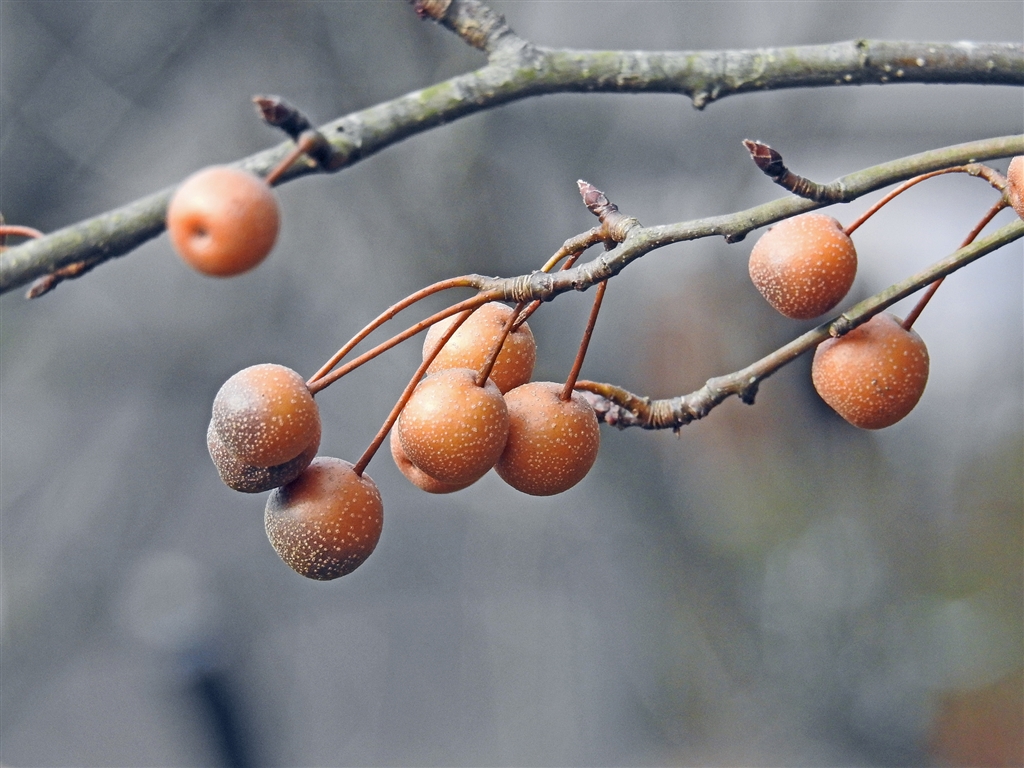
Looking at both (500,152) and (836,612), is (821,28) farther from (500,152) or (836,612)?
(836,612)

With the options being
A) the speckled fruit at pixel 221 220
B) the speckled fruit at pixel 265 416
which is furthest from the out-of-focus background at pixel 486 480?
the speckled fruit at pixel 221 220

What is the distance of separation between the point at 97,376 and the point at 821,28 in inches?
62.5

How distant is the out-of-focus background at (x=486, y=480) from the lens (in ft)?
5.20

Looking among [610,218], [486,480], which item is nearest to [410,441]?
[610,218]

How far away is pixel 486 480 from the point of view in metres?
1.80

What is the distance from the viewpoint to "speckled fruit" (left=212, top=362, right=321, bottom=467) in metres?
0.40

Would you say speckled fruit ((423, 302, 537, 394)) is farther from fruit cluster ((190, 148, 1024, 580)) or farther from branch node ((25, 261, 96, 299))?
branch node ((25, 261, 96, 299))

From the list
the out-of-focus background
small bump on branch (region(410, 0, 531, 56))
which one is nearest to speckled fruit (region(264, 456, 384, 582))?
small bump on branch (region(410, 0, 531, 56))

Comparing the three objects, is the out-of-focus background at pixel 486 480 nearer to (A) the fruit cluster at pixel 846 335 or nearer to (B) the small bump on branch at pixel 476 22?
(A) the fruit cluster at pixel 846 335

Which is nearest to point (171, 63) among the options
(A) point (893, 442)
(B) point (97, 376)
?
(B) point (97, 376)

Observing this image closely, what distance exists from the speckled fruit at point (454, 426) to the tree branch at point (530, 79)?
0.15m

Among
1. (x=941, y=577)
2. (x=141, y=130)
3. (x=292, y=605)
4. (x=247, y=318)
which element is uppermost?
(x=141, y=130)

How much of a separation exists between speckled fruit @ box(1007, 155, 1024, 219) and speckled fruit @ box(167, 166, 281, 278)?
43 centimetres

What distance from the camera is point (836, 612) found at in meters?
1.68
